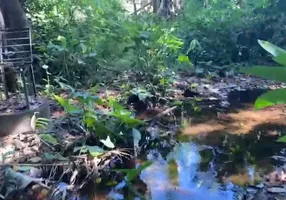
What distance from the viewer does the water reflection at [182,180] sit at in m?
2.83

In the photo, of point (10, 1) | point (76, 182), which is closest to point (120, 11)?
point (10, 1)

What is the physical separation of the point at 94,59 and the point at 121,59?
64 centimetres

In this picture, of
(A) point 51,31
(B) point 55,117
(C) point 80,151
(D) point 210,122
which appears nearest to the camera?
(C) point 80,151

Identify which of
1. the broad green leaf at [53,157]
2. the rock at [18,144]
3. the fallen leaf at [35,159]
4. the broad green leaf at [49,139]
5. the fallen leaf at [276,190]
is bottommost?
the fallen leaf at [276,190]

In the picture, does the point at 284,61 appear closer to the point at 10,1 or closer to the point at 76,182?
the point at 76,182

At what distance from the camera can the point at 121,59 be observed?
6312 mm

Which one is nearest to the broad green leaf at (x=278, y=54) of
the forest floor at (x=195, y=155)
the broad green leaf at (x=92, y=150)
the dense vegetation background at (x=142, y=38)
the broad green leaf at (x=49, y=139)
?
the forest floor at (x=195, y=155)

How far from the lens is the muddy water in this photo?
2.88 m

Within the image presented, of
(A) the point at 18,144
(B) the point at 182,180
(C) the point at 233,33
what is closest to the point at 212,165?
(B) the point at 182,180

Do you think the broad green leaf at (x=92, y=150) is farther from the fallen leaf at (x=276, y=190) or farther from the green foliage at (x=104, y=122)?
the fallen leaf at (x=276, y=190)

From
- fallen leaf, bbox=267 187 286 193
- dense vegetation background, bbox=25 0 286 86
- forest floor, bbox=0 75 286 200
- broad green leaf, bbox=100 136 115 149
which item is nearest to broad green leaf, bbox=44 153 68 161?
forest floor, bbox=0 75 286 200

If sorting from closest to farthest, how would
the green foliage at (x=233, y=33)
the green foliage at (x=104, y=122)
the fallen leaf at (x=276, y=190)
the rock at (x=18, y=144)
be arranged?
1. the fallen leaf at (x=276, y=190)
2. the rock at (x=18, y=144)
3. the green foliage at (x=104, y=122)
4. the green foliage at (x=233, y=33)

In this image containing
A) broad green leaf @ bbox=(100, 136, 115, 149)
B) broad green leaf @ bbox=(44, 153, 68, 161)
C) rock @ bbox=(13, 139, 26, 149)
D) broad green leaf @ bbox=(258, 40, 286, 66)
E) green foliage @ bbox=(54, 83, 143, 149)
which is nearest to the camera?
broad green leaf @ bbox=(258, 40, 286, 66)

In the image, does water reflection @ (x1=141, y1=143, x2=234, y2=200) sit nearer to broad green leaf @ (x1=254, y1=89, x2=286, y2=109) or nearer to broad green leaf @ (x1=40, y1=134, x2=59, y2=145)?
broad green leaf @ (x1=40, y1=134, x2=59, y2=145)
